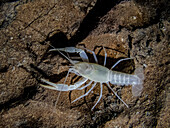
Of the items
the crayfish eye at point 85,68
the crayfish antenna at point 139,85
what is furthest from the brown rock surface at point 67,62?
the crayfish eye at point 85,68

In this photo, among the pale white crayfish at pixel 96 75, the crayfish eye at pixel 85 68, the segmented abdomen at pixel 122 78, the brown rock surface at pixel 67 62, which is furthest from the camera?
the crayfish eye at pixel 85 68

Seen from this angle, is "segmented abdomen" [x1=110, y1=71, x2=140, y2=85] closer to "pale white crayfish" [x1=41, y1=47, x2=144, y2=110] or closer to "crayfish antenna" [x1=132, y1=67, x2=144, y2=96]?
"pale white crayfish" [x1=41, y1=47, x2=144, y2=110]

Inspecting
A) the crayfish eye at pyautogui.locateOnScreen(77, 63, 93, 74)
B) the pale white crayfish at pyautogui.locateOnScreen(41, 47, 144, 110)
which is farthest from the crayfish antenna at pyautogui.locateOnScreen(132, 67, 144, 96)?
the crayfish eye at pyautogui.locateOnScreen(77, 63, 93, 74)

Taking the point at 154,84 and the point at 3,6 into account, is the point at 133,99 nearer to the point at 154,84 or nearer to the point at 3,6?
the point at 154,84

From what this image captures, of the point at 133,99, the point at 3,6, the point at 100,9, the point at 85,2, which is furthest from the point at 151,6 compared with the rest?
the point at 3,6

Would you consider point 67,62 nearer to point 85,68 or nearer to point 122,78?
point 85,68

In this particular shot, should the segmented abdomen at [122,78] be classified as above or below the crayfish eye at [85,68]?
below

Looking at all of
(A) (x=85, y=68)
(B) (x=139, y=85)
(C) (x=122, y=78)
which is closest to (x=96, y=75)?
(A) (x=85, y=68)

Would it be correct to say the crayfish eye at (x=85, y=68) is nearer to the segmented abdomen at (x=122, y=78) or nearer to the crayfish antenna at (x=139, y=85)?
the segmented abdomen at (x=122, y=78)
